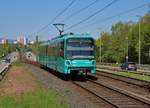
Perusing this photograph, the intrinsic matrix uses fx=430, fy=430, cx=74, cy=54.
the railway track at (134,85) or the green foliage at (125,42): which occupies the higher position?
the green foliage at (125,42)

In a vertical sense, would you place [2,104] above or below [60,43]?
below

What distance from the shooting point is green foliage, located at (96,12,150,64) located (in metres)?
102

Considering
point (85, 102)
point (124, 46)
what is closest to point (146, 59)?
point (124, 46)

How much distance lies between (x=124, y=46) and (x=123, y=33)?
1611cm

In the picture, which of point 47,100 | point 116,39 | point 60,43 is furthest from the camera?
point 116,39

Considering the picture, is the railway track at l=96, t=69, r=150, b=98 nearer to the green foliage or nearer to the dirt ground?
the dirt ground

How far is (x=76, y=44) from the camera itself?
1225 inches

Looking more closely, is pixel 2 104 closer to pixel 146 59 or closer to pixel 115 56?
pixel 146 59

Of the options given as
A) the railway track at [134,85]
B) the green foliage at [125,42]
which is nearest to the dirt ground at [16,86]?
the railway track at [134,85]

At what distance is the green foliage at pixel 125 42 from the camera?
102 meters

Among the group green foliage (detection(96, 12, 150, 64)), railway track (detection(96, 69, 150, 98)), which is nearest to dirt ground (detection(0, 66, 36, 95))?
railway track (detection(96, 69, 150, 98))

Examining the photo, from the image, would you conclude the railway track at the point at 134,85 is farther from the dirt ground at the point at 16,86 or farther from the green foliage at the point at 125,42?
the green foliage at the point at 125,42

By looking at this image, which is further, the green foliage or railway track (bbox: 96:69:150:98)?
the green foliage

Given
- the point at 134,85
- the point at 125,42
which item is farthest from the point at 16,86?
the point at 125,42
